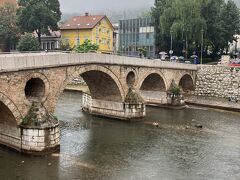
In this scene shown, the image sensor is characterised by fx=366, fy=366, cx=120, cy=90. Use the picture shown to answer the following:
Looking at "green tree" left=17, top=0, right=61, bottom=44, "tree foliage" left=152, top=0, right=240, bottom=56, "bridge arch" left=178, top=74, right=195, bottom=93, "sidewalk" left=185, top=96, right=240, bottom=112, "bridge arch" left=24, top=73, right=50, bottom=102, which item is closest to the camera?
"bridge arch" left=24, top=73, right=50, bottom=102

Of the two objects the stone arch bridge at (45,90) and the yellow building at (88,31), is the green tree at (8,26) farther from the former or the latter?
the stone arch bridge at (45,90)

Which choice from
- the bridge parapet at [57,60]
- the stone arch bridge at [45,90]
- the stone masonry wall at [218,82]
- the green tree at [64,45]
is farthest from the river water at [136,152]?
the green tree at [64,45]

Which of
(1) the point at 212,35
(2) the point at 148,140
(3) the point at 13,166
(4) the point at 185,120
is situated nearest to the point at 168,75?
(4) the point at 185,120

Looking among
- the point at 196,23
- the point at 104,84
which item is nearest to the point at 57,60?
the point at 104,84

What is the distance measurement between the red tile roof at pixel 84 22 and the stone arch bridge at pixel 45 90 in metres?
35.9

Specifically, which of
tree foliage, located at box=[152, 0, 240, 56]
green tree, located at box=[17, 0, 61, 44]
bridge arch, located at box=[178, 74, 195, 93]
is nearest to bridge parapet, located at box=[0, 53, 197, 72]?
bridge arch, located at box=[178, 74, 195, 93]

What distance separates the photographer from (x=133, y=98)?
35.3 meters

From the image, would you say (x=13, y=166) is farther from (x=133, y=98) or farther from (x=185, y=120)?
(x=185, y=120)

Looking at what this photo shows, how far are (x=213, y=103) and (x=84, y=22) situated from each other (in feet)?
118

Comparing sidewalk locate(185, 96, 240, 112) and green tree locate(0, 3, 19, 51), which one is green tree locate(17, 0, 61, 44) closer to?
green tree locate(0, 3, 19, 51)

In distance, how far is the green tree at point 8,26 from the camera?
2616 inches

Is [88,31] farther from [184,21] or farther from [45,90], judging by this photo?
[45,90]

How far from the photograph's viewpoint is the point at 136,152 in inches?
1013

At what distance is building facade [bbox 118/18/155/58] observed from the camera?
6988cm
